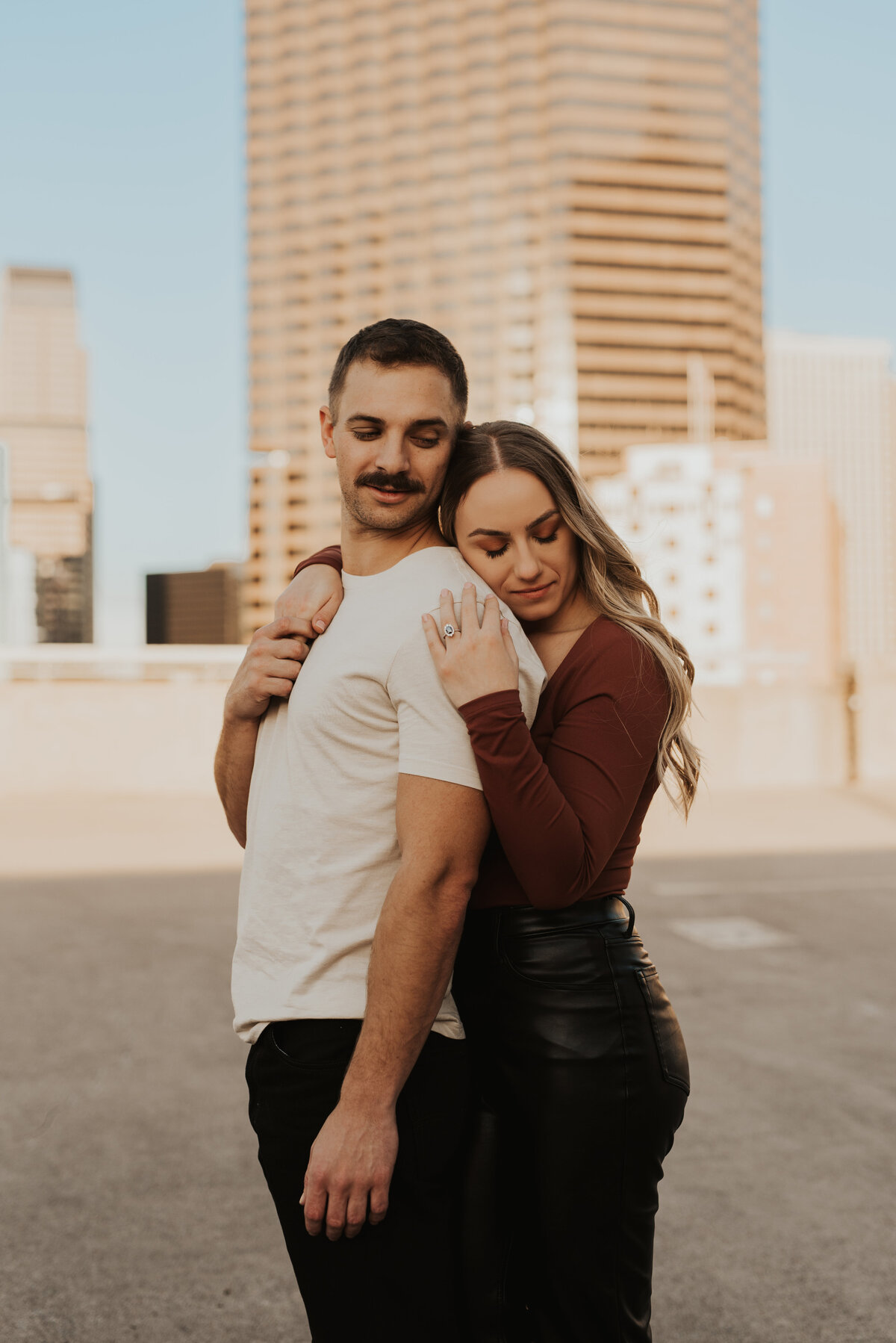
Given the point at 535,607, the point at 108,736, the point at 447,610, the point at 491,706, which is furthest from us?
the point at 108,736

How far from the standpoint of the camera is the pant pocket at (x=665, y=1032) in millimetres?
1824

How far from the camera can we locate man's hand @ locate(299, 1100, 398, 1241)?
1.62m

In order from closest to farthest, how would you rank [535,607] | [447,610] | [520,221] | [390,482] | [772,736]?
[447,610], [390,482], [535,607], [772,736], [520,221]

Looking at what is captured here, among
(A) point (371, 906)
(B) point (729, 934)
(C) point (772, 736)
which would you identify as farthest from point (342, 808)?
(C) point (772, 736)

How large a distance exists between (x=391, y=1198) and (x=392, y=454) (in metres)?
1.09

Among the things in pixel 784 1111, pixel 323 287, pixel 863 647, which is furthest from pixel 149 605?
pixel 784 1111

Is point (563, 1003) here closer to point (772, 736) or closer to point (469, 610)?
point (469, 610)

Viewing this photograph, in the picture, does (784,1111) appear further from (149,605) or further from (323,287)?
(149,605)

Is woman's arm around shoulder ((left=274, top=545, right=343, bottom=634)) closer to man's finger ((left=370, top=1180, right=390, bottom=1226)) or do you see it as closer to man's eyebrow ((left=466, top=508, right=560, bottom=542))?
man's eyebrow ((left=466, top=508, right=560, bottom=542))

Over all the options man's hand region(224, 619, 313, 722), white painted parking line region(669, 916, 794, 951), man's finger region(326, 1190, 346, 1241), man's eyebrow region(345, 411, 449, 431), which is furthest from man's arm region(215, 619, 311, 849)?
white painted parking line region(669, 916, 794, 951)

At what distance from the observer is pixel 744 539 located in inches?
3054

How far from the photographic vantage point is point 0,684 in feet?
52.7

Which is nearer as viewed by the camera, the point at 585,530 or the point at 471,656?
the point at 471,656

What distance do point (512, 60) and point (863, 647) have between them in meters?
116
